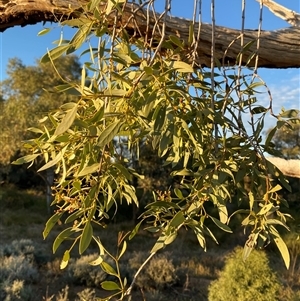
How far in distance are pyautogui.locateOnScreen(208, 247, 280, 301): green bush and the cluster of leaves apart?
287 cm

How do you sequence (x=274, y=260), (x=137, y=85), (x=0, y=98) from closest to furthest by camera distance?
(x=137, y=85) → (x=274, y=260) → (x=0, y=98)

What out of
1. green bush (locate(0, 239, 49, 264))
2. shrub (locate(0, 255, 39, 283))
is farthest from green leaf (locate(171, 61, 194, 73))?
green bush (locate(0, 239, 49, 264))

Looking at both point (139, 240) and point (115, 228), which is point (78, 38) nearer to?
point (139, 240)

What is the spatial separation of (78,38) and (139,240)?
8813mm

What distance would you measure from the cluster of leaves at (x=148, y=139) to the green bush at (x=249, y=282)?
9.43ft

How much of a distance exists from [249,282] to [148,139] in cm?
301

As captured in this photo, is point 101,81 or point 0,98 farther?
point 0,98

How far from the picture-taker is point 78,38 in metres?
0.42

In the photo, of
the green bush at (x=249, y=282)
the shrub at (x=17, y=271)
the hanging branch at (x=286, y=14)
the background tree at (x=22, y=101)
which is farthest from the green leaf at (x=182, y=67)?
the background tree at (x=22, y=101)

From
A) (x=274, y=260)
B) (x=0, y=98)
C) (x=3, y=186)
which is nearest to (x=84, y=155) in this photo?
(x=274, y=260)

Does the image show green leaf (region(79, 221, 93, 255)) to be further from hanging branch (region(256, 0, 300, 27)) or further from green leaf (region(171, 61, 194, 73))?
hanging branch (region(256, 0, 300, 27))

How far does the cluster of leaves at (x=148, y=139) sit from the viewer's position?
1.30 ft

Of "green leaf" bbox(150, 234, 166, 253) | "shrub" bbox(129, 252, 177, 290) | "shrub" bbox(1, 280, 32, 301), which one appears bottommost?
"shrub" bbox(129, 252, 177, 290)

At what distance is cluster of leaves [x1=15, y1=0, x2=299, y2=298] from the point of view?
0.40m
